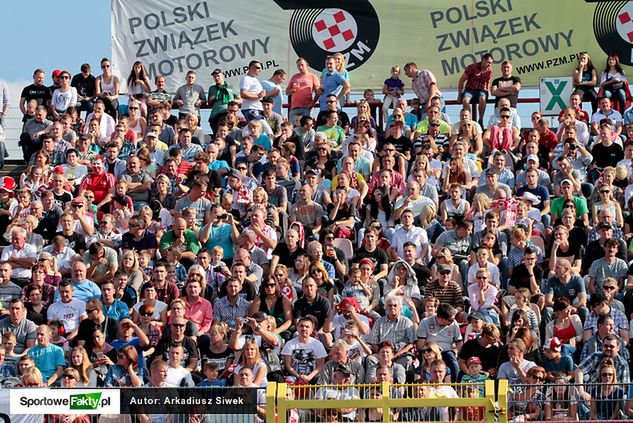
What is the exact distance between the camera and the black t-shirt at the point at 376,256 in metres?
19.5

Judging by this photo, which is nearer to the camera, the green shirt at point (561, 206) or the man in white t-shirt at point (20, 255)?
the man in white t-shirt at point (20, 255)

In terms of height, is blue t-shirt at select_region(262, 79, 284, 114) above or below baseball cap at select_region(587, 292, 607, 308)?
above

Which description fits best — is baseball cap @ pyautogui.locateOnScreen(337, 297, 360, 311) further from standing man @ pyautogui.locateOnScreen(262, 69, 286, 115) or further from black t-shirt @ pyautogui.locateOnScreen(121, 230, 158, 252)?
standing man @ pyautogui.locateOnScreen(262, 69, 286, 115)

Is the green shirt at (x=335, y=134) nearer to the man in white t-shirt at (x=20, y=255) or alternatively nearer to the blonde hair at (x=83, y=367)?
the man in white t-shirt at (x=20, y=255)

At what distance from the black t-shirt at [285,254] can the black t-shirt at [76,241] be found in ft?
8.54

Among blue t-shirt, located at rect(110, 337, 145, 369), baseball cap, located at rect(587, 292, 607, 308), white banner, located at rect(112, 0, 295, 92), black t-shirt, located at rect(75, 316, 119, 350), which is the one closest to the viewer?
blue t-shirt, located at rect(110, 337, 145, 369)

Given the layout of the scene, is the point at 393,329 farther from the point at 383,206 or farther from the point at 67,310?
the point at 67,310

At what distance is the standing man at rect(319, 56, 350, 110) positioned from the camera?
2508cm

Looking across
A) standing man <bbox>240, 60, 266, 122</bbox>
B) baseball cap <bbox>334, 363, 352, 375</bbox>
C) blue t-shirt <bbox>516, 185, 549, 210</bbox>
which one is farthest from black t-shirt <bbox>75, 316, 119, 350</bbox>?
standing man <bbox>240, 60, 266, 122</bbox>

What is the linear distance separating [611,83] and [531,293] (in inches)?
297

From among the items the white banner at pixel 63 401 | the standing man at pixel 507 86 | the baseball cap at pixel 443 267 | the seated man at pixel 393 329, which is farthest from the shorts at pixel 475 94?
the white banner at pixel 63 401

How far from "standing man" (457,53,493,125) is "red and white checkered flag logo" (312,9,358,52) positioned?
267 cm

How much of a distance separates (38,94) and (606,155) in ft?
29.7

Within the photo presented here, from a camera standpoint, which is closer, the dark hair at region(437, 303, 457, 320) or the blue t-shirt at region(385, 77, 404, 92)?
the dark hair at region(437, 303, 457, 320)
